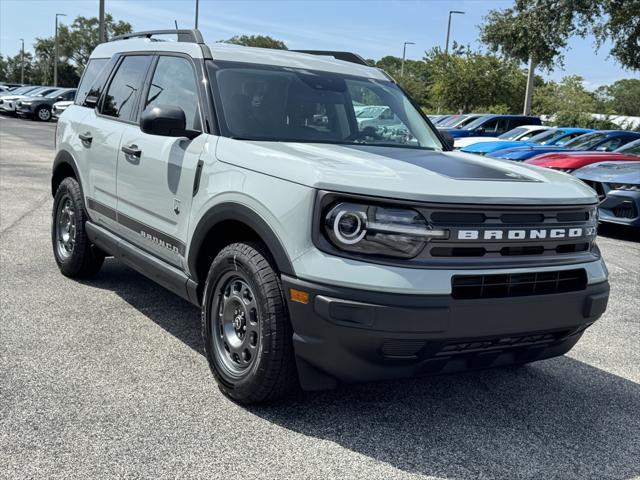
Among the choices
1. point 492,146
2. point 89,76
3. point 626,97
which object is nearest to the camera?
point 89,76

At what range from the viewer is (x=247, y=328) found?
361 cm

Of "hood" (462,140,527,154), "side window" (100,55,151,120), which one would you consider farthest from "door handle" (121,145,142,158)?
"hood" (462,140,527,154)

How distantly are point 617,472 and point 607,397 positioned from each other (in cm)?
97

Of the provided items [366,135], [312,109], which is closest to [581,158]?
[366,135]

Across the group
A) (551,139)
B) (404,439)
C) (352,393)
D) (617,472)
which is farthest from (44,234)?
(551,139)

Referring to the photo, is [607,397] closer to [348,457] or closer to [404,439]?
[404,439]

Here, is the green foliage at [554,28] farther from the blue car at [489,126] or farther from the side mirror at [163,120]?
the side mirror at [163,120]

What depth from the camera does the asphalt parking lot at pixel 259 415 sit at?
311cm

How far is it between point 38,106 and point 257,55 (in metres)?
31.4

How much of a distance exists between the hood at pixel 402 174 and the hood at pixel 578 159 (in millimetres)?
8332

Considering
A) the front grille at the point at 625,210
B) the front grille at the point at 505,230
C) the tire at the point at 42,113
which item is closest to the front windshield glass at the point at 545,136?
the front grille at the point at 625,210

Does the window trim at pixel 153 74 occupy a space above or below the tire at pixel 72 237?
above

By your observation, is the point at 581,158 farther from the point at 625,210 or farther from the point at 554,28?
the point at 554,28

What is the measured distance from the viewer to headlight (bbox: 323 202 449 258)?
3.09 meters
